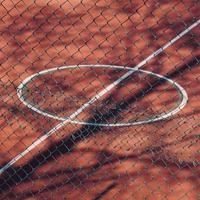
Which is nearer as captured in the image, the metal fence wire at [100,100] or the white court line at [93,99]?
the metal fence wire at [100,100]

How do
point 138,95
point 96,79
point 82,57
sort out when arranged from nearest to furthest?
point 138,95 → point 96,79 → point 82,57

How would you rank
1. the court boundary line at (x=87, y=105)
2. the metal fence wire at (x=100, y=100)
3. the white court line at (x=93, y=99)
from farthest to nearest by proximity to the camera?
the court boundary line at (x=87, y=105) < the white court line at (x=93, y=99) < the metal fence wire at (x=100, y=100)

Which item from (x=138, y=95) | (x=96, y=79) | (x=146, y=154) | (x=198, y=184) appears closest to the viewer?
(x=198, y=184)

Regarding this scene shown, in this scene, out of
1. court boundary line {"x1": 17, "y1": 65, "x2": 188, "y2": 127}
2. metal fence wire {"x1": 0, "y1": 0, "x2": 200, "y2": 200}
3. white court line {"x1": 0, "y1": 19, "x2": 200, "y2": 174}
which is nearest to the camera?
metal fence wire {"x1": 0, "y1": 0, "x2": 200, "y2": 200}

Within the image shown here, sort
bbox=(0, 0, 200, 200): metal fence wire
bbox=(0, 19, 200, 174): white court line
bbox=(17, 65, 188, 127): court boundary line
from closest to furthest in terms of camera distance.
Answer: bbox=(0, 0, 200, 200): metal fence wire, bbox=(0, 19, 200, 174): white court line, bbox=(17, 65, 188, 127): court boundary line

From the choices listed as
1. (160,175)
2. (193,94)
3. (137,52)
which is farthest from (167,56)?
(160,175)

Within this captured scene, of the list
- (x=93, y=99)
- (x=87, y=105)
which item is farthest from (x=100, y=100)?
(x=87, y=105)

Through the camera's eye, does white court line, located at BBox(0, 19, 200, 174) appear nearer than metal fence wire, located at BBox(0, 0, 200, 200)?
No

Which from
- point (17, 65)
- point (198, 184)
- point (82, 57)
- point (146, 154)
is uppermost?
point (17, 65)

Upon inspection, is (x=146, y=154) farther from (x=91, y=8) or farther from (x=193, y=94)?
(x=91, y=8)
